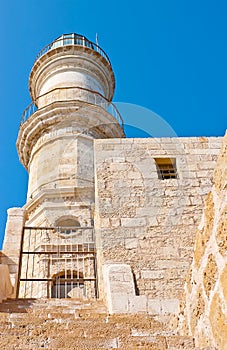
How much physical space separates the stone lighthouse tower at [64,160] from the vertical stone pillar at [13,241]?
10cm

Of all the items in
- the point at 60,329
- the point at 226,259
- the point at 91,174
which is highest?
the point at 91,174

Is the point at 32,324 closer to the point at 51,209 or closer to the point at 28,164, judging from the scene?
the point at 51,209

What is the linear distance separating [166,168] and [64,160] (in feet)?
19.9

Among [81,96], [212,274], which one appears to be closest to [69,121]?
[81,96]

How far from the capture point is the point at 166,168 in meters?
7.10

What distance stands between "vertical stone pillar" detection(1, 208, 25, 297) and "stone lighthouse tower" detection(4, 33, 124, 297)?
96 millimetres

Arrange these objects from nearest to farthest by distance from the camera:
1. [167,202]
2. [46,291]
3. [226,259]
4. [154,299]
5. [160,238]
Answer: [226,259], [154,299], [160,238], [167,202], [46,291]

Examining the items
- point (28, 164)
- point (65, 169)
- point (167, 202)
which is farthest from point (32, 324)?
point (28, 164)

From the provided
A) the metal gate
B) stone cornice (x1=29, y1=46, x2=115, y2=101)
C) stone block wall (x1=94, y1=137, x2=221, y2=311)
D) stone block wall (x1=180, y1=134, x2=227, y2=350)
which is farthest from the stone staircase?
stone cornice (x1=29, y1=46, x2=115, y2=101)

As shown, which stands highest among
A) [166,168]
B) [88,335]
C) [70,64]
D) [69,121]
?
[70,64]

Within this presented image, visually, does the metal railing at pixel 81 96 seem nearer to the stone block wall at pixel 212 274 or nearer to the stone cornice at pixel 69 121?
the stone cornice at pixel 69 121

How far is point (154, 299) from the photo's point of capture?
5332mm

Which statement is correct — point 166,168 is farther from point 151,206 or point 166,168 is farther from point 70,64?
point 70,64

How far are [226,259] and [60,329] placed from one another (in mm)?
1388
